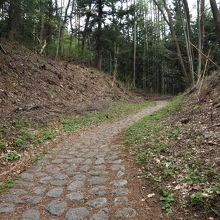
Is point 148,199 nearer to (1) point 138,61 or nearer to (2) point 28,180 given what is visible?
(2) point 28,180

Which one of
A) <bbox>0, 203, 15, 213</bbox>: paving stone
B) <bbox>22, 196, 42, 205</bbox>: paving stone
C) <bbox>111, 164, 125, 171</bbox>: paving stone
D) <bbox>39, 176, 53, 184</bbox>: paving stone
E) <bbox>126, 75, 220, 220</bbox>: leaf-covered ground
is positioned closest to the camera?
<bbox>126, 75, 220, 220</bbox>: leaf-covered ground

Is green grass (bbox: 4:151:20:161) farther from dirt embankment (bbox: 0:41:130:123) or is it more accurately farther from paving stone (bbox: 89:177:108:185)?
paving stone (bbox: 89:177:108:185)

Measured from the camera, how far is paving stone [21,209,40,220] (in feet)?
13.0

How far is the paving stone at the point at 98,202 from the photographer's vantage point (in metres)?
4.26

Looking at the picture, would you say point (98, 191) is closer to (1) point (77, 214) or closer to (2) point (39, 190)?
(1) point (77, 214)

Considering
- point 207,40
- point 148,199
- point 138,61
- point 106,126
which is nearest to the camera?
point 148,199

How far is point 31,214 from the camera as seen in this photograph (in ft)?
13.3

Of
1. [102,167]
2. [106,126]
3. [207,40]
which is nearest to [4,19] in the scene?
[106,126]

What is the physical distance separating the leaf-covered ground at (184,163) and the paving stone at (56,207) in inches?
53.8

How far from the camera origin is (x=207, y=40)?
2892cm

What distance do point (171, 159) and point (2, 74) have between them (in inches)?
336

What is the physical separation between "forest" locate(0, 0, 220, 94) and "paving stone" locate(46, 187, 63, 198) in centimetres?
→ 826

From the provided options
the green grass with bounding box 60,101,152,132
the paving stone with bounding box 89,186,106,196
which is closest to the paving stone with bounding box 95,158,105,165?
the paving stone with bounding box 89,186,106,196

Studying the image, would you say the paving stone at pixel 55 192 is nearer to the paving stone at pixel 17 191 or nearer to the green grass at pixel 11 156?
the paving stone at pixel 17 191
